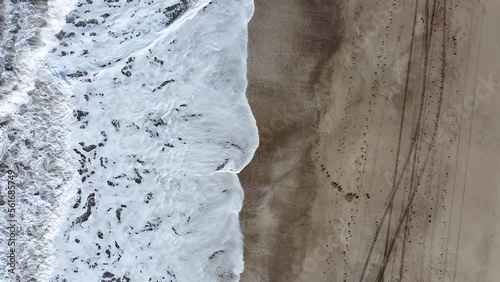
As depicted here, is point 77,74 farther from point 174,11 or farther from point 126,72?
point 174,11

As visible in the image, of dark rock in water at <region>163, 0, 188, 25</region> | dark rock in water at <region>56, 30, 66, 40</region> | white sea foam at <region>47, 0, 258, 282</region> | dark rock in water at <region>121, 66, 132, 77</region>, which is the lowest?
white sea foam at <region>47, 0, 258, 282</region>

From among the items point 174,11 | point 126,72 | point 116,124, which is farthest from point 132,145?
point 174,11

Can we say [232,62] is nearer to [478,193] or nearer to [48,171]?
[48,171]

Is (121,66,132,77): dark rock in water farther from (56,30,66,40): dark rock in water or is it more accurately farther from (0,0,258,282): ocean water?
(56,30,66,40): dark rock in water

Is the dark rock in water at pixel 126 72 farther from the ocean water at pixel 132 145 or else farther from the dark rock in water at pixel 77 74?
the dark rock in water at pixel 77 74

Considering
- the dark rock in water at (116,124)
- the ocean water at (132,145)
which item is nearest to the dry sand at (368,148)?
the ocean water at (132,145)

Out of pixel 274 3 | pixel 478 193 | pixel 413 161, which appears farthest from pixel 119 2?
pixel 478 193

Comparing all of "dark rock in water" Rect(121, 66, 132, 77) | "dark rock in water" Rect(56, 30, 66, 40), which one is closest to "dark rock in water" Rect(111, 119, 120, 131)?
"dark rock in water" Rect(121, 66, 132, 77)
